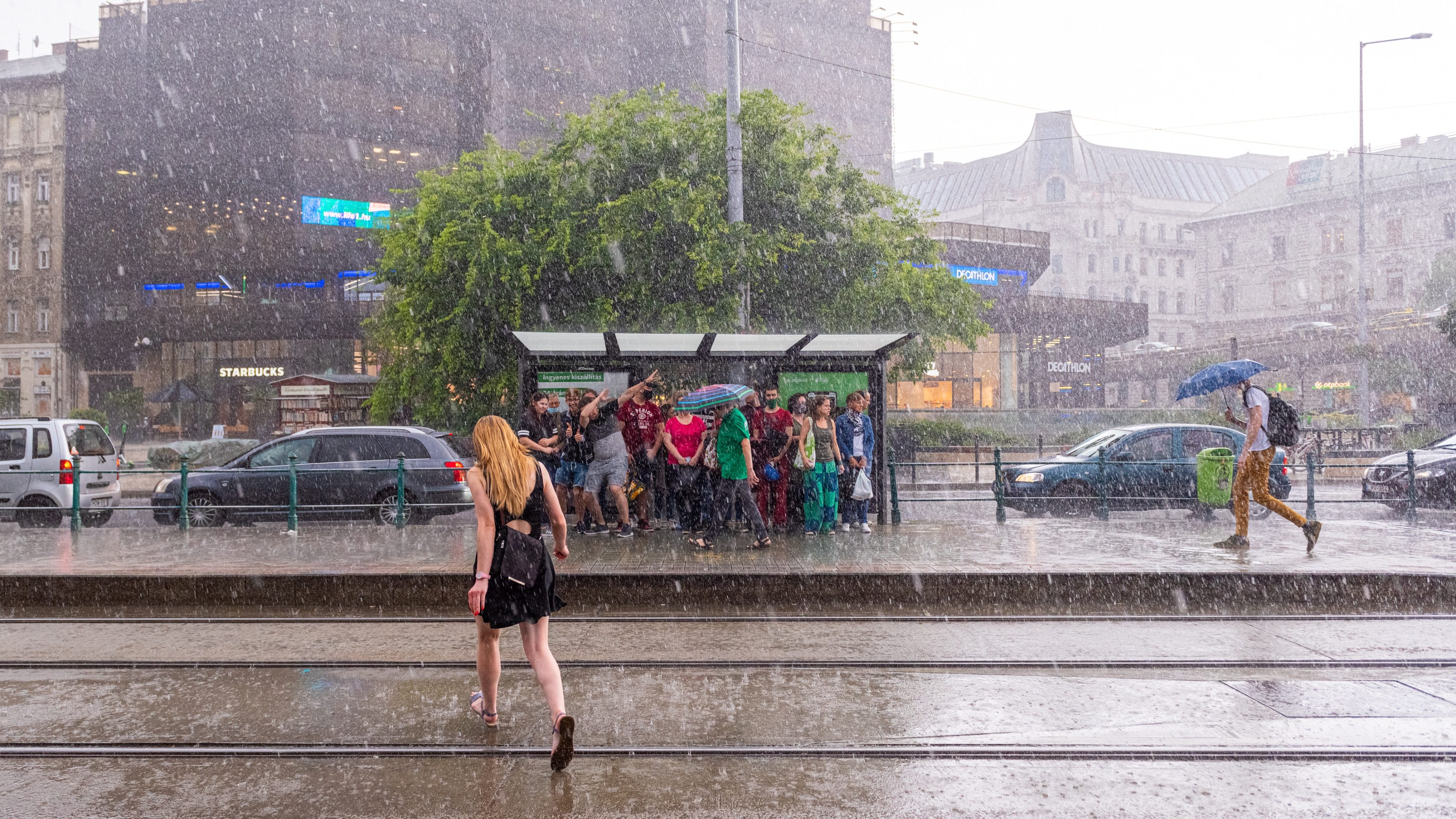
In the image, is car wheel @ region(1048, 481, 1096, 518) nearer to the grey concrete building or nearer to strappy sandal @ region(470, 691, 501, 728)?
strappy sandal @ region(470, 691, 501, 728)

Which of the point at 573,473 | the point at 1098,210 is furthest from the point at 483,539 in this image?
the point at 1098,210

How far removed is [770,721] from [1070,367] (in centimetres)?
5427

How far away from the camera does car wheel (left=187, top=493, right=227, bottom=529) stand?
46.9ft

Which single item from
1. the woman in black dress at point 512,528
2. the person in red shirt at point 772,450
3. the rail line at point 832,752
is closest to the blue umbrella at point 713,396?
the person in red shirt at point 772,450

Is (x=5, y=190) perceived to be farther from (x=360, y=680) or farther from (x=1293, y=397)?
(x=1293, y=397)

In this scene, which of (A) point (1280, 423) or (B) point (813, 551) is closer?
(A) point (1280, 423)

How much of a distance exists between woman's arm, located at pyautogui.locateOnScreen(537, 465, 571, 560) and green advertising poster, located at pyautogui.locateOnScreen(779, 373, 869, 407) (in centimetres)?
812

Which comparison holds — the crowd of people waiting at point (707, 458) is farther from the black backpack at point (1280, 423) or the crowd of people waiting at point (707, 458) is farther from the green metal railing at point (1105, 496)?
the black backpack at point (1280, 423)

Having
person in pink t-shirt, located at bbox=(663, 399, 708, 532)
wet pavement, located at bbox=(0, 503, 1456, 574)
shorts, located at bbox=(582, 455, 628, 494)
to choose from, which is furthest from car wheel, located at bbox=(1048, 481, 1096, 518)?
shorts, located at bbox=(582, 455, 628, 494)

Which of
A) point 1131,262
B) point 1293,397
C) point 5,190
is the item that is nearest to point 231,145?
point 5,190

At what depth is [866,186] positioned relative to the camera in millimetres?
21344

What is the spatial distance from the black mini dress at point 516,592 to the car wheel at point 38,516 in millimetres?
12443

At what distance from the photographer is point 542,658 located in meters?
5.00

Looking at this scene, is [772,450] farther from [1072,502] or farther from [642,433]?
[1072,502]
